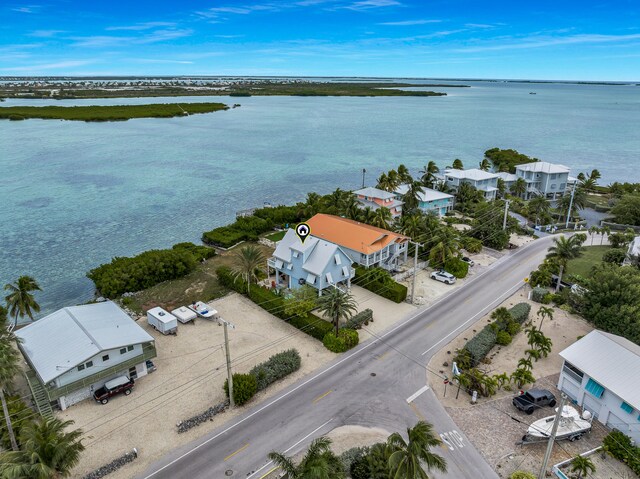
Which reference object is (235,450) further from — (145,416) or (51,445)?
(51,445)

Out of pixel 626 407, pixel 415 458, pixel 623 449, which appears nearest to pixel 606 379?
pixel 626 407

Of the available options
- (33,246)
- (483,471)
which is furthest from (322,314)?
(33,246)

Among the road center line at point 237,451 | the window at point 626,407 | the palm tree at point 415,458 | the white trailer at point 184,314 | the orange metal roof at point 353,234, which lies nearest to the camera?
the palm tree at point 415,458

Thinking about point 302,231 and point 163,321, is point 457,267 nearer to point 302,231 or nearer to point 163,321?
point 302,231

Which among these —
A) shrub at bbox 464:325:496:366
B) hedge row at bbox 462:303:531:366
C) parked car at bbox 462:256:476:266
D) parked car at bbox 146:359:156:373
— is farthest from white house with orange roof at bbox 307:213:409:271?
parked car at bbox 146:359:156:373

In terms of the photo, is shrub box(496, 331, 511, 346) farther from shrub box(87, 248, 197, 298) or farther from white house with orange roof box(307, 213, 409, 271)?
shrub box(87, 248, 197, 298)

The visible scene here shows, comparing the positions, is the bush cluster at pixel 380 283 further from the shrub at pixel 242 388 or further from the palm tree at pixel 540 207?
the palm tree at pixel 540 207

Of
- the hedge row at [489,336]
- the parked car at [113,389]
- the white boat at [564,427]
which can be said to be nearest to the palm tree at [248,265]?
the parked car at [113,389]
